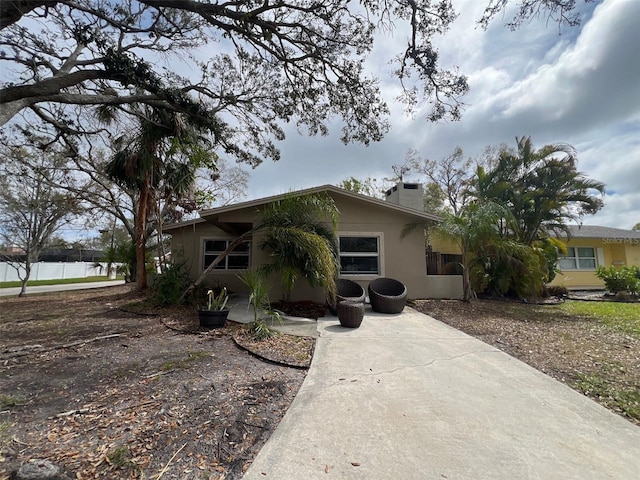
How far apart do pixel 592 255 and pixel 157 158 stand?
21.9 metres

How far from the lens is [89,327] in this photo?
6676 mm

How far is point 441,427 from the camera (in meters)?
2.75

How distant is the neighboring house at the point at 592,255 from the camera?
1570 cm

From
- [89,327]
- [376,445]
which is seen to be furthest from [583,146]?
[89,327]

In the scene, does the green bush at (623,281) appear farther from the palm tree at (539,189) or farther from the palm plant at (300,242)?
the palm plant at (300,242)

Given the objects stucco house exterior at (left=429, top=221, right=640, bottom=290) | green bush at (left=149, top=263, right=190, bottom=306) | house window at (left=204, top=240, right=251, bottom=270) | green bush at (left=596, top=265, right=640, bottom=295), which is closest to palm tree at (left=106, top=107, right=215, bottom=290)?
house window at (left=204, top=240, right=251, bottom=270)

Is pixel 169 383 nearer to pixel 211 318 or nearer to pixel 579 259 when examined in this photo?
pixel 211 318

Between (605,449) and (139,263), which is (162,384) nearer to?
(605,449)

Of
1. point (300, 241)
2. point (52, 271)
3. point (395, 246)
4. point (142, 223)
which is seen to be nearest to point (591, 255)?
point (395, 246)

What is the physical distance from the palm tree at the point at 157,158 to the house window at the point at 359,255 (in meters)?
5.40

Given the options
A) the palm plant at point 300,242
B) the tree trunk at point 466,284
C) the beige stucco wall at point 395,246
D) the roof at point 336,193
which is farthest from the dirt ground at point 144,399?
the tree trunk at point 466,284

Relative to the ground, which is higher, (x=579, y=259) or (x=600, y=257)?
(x=600, y=257)

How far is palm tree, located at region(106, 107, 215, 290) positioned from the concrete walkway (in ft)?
26.4

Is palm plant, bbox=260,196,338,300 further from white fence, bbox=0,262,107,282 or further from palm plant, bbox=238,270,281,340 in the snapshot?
white fence, bbox=0,262,107,282
